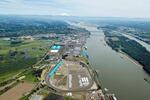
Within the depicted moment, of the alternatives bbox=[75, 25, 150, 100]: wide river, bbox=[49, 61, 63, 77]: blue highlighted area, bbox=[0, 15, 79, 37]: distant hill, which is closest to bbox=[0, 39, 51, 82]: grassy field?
bbox=[49, 61, 63, 77]: blue highlighted area

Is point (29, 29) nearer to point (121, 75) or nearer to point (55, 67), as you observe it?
point (55, 67)

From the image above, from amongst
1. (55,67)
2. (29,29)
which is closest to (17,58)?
(55,67)

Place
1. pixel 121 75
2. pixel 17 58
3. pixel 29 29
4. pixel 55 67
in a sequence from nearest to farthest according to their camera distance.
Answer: pixel 121 75 → pixel 55 67 → pixel 17 58 → pixel 29 29

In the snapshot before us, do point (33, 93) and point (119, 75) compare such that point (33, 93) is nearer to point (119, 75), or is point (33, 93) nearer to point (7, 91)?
point (7, 91)

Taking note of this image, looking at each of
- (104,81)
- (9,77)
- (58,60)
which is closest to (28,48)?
(58,60)

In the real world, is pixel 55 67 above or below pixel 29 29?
above

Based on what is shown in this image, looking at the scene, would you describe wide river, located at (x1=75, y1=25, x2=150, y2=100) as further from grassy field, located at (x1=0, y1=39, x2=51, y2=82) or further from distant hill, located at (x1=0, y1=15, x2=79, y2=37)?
distant hill, located at (x1=0, y1=15, x2=79, y2=37)
